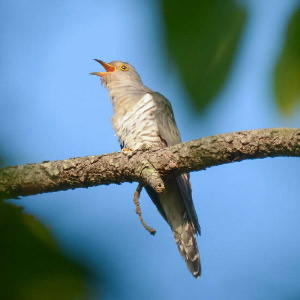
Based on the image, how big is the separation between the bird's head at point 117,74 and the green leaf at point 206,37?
5649 mm

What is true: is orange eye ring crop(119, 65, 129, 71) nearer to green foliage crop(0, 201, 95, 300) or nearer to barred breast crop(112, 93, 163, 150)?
barred breast crop(112, 93, 163, 150)

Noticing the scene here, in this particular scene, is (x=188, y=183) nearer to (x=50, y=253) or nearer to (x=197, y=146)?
(x=197, y=146)

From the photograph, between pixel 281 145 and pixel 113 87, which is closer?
pixel 281 145

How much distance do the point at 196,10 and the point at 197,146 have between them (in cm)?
255

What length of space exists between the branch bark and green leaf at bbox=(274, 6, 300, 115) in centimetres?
212

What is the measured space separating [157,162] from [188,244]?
159 centimetres

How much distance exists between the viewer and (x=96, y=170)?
3.37 m

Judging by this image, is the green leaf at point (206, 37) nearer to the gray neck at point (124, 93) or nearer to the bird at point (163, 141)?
the bird at point (163, 141)

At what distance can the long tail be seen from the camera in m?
4.48

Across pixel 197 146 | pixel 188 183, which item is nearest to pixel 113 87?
pixel 188 183

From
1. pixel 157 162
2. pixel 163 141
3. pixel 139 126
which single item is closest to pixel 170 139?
pixel 163 141

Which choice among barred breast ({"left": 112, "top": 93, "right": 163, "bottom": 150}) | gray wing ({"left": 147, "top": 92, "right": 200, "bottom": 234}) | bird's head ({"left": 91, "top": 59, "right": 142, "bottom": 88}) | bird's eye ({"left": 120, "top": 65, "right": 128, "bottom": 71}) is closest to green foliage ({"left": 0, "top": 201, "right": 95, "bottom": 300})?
gray wing ({"left": 147, "top": 92, "right": 200, "bottom": 234})

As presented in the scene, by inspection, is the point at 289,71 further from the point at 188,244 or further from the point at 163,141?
the point at 163,141

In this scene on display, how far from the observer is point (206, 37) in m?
0.50
